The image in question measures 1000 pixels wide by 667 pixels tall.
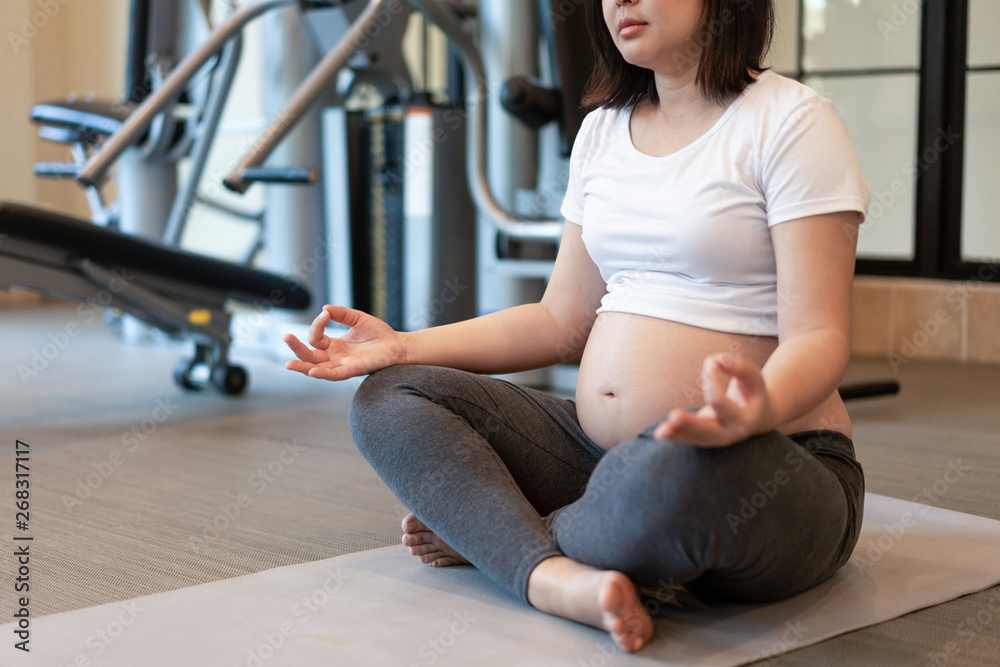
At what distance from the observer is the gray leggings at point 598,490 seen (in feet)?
2.91

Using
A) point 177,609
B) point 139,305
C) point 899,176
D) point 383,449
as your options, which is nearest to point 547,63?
point 139,305

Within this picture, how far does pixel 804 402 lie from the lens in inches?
35.0

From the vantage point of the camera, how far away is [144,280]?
2408 millimetres

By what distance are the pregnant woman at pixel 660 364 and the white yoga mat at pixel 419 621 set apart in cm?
3

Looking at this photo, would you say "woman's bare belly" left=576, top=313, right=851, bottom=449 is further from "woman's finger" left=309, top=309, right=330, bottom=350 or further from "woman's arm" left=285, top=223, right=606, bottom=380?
"woman's finger" left=309, top=309, right=330, bottom=350

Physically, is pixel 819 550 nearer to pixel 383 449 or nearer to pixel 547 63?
pixel 383 449

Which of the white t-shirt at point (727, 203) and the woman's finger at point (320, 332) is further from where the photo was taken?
the woman's finger at point (320, 332)

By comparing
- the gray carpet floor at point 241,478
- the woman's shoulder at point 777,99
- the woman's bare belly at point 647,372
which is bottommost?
the gray carpet floor at point 241,478

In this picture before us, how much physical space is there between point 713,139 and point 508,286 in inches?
62.8

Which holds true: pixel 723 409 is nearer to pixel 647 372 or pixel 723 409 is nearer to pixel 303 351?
pixel 647 372

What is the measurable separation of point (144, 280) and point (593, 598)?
5.89 feet

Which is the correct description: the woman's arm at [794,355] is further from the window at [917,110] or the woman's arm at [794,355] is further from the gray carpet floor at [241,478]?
the window at [917,110]

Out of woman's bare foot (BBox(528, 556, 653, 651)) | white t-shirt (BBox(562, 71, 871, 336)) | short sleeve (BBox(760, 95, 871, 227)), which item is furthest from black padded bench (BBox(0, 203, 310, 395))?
short sleeve (BBox(760, 95, 871, 227))

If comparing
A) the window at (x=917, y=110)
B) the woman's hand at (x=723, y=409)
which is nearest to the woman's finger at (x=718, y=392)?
the woman's hand at (x=723, y=409)
